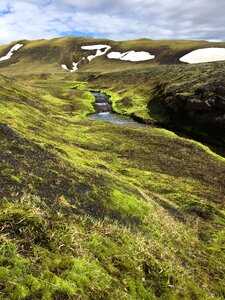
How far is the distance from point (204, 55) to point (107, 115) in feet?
329

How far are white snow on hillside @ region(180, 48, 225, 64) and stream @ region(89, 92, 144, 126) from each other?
6993 cm

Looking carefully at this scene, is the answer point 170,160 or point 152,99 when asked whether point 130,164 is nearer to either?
point 170,160

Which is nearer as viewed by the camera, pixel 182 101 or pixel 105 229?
pixel 105 229

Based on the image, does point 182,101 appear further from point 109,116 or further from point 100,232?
point 100,232

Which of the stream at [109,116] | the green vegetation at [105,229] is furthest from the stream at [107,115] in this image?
the green vegetation at [105,229]

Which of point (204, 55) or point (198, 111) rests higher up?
point (204, 55)

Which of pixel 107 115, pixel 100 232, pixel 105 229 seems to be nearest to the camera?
pixel 100 232

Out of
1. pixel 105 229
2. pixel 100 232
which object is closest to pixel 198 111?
pixel 105 229

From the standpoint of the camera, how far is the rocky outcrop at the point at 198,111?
234ft

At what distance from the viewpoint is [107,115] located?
89.2 meters

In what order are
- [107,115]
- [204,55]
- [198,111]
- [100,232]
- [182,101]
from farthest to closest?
[204,55] < [107,115] < [182,101] < [198,111] < [100,232]

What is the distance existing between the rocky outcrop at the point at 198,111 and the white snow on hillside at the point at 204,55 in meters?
79.0

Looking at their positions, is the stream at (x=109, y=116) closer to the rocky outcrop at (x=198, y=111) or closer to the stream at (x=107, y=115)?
the stream at (x=107, y=115)

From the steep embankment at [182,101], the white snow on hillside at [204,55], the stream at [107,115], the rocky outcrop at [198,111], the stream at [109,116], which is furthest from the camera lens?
the white snow on hillside at [204,55]
